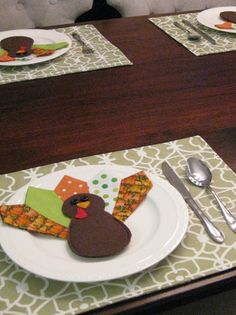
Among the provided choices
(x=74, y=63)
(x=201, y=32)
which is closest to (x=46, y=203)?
(x=74, y=63)

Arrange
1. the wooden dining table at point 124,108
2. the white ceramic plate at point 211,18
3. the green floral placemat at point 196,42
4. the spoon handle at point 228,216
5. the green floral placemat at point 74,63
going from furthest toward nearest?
1. the white ceramic plate at point 211,18
2. the green floral placemat at point 196,42
3. the green floral placemat at point 74,63
4. the wooden dining table at point 124,108
5. the spoon handle at point 228,216

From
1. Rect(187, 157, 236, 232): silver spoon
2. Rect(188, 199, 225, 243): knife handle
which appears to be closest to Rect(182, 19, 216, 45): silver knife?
Rect(187, 157, 236, 232): silver spoon

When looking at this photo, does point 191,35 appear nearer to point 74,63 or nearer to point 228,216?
point 74,63

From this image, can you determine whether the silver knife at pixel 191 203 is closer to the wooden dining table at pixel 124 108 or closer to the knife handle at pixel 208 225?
the knife handle at pixel 208 225

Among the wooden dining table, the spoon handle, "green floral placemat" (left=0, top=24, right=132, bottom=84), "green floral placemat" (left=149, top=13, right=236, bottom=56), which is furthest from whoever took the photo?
"green floral placemat" (left=149, top=13, right=236, bottom=56)

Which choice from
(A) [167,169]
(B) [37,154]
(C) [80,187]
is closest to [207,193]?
(A) [167,169]

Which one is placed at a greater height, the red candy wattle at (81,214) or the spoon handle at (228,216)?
the red candy wattle at (81,214)

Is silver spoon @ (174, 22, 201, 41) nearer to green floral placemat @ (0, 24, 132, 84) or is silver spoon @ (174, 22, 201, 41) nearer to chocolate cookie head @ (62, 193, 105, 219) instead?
green floral placemat @ (0, 24, 132, 84)

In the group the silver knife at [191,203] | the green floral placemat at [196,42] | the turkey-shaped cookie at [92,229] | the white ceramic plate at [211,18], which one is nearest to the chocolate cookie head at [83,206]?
the turkey-shaped cookie at [92,229]
